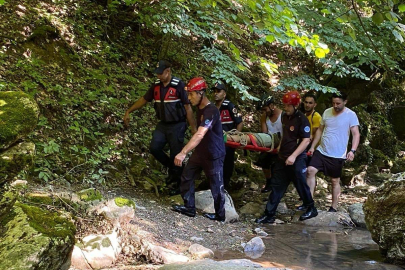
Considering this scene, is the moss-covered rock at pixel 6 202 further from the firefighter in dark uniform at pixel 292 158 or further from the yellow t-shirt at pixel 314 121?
the yellow t-shirt at pixel 314 121

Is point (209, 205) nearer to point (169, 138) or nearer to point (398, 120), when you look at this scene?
point (169, 138)

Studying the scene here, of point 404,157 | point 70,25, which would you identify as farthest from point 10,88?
point 404,157

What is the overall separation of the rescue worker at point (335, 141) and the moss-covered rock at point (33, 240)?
15.7 ft

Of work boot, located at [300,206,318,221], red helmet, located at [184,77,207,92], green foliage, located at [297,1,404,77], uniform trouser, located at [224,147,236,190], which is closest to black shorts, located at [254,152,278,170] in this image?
uniform trouser, located at [224,147,236,190]

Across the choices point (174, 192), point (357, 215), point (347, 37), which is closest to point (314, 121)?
point (347, 37)

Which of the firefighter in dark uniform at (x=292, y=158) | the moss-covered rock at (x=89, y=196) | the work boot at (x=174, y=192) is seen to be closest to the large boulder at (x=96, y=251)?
the moss-covered rock at (x=89, y=196)

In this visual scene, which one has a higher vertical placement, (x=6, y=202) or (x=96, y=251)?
(x=6, y=202)

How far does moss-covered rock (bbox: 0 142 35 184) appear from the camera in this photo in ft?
10.4

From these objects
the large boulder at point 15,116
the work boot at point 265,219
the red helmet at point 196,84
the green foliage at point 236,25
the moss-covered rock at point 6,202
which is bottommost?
the work boot at point 265,219

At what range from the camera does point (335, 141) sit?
6.89 metres

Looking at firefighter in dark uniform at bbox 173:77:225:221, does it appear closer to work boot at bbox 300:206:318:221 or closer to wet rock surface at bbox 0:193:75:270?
work boot at bbox 300:206:318:221

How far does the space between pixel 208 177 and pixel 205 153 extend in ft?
1.22

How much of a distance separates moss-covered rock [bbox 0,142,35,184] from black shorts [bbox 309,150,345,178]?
4.99 meters

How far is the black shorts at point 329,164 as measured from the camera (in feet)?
22.8
